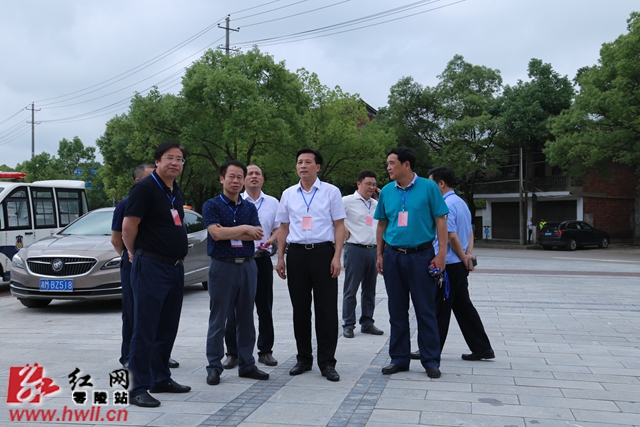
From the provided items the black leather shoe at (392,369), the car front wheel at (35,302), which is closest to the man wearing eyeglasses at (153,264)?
the black leather shoe at (392,369)

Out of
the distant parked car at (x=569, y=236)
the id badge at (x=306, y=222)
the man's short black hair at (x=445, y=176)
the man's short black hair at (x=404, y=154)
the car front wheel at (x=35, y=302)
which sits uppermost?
the man's short black hair at (x=404, y=154)

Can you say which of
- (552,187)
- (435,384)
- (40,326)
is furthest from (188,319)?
(552,187)

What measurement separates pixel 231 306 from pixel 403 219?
1643 millimetres

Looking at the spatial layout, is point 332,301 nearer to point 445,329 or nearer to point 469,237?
point 445,329

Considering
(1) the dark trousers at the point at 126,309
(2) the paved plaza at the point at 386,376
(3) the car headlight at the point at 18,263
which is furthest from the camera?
(3) the car headlight at the point at 18,263

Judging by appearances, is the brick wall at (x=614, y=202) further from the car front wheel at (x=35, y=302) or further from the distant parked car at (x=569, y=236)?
the car front wheel at (x=35, y=302)

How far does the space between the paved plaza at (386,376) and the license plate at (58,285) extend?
0.40 meters

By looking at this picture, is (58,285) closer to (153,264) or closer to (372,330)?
(372,330)

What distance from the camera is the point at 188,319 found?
28.4 ft

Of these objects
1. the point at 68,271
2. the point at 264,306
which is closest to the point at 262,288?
the point at 264,306

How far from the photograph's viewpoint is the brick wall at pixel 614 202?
3806 cm

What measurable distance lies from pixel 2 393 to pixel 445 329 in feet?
12.2

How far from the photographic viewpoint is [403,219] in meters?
5.50

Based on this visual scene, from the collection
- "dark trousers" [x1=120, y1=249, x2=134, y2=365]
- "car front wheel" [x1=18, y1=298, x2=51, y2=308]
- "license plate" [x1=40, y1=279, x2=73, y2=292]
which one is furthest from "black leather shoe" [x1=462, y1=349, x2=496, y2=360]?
"car front wheel" [x1=18, y1=298, x2=51, y2=308]
